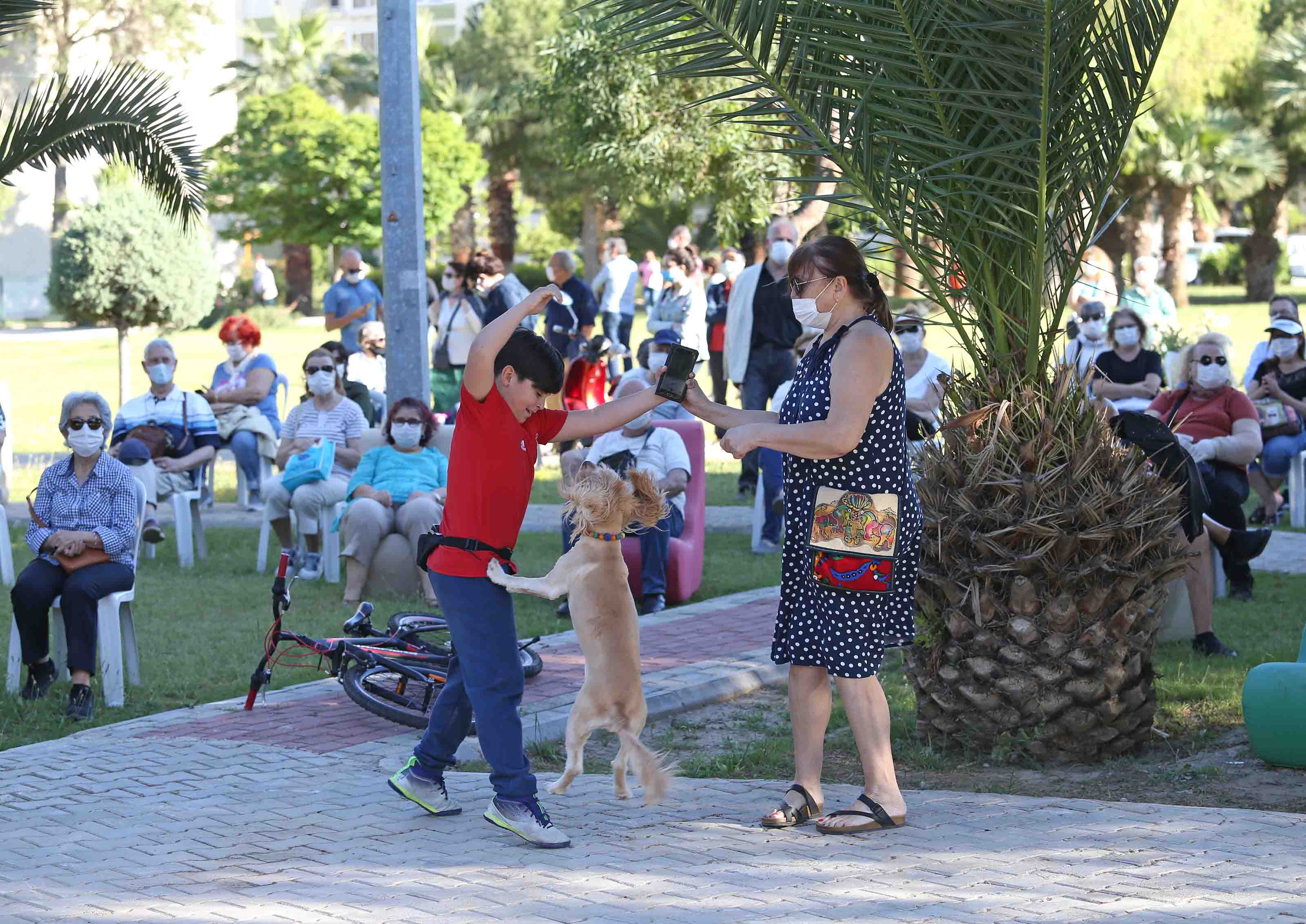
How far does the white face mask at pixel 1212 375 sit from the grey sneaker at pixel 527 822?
639cm

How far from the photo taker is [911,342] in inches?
460

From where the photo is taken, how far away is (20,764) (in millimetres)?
6359

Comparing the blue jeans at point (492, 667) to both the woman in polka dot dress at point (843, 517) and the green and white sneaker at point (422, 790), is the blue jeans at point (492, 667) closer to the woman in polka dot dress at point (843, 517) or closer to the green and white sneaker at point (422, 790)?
the green and white sneaker at point (422, 790)

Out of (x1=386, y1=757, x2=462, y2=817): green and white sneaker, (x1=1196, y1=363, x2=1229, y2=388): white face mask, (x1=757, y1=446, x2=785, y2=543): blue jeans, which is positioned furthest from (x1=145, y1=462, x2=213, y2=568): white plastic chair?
(x1=1196, y1=363, x2=1229, y2=388): white face mask

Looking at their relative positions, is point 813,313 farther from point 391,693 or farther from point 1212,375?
point 1212,375

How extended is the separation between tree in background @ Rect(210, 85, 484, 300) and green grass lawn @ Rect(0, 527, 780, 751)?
3175 centimetres

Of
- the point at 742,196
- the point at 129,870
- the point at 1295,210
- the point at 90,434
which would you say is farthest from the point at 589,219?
the point at 129,870

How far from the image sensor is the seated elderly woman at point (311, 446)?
11.2 meters

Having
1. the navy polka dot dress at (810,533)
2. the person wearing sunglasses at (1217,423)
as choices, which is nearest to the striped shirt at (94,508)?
the navy polka dot dress at (810,533)

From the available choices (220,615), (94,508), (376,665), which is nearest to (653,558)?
→ (220,615)

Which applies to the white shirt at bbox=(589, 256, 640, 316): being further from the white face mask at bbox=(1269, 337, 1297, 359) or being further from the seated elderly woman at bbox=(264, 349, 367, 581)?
the white face mask at bbox=(1269, 337, 1297, 359)

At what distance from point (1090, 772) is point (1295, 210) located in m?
68.8

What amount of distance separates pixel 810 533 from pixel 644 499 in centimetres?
61

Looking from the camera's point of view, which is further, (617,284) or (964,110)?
(617,284)
